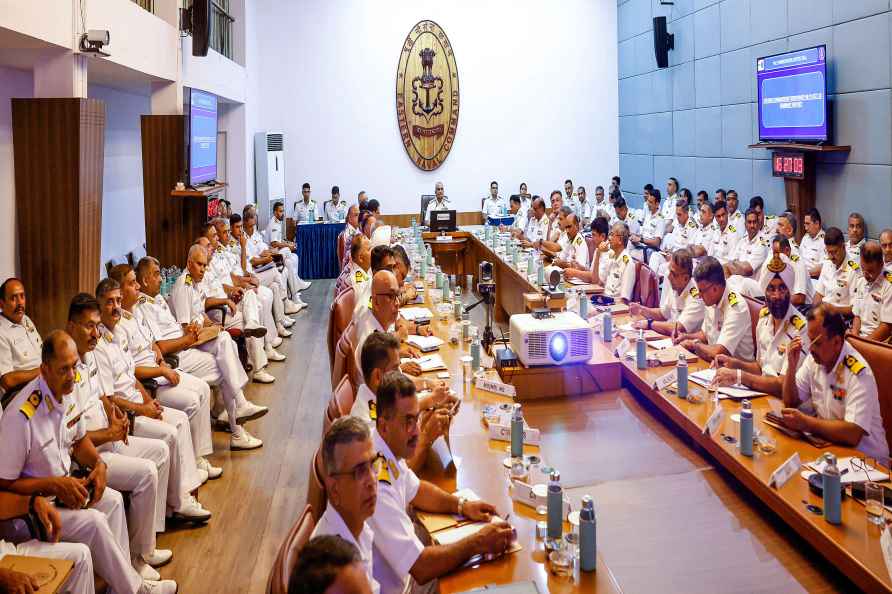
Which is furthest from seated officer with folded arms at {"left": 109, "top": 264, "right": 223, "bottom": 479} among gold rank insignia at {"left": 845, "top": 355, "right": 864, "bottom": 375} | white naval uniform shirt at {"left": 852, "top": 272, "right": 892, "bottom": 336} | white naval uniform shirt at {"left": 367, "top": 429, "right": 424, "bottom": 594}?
white naval uniform shirt at {"left": 852, "top": 272, "right": 892, "bottom": 336}

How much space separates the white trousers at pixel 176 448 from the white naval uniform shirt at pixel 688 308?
2.79 meters

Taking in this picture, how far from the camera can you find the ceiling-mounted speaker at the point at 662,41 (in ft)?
34.6

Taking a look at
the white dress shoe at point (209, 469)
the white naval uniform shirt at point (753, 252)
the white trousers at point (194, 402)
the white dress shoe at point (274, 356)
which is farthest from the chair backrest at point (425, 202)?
the white dress shoe at point (209, 469)

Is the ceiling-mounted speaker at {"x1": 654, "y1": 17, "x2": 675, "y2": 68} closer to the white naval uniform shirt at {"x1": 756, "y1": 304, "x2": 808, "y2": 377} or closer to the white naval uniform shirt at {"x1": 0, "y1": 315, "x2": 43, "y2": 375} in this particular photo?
the white naval uniform shirt at {"x1": 756, "y1": 304, "x2": 808, "y2": 377}

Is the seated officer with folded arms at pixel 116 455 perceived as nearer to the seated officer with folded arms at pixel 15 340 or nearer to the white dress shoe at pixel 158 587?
the white dress shoe at pixel 158 587

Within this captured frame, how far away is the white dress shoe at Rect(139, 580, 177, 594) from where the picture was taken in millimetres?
3002

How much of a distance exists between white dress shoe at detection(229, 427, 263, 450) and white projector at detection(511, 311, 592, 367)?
192 centimetres

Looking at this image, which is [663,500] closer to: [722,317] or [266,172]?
[722,317]

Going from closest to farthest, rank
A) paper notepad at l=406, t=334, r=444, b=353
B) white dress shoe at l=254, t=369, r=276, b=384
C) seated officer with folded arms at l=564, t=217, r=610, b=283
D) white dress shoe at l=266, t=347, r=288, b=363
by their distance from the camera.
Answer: paper notepad at l=406, t=334, r=444, b=353, white dress shoe at l=254, t=369, r=276, b=384, seated officer with folded arms at l=564, t=217, r=610, b=283, white dress shoe at l=266, t=347, r=288, b=363

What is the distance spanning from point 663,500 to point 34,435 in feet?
7.43

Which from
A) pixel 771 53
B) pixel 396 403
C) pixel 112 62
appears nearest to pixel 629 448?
pixel 396 403

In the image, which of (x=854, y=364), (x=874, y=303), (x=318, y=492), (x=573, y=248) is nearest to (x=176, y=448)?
(x=318, y=492)

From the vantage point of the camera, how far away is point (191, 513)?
3.71 metres

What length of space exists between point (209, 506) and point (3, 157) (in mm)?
2907
